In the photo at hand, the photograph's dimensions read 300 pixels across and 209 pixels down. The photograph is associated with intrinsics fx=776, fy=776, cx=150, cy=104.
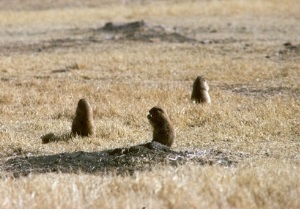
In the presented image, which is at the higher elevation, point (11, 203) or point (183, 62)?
point (11, 203)

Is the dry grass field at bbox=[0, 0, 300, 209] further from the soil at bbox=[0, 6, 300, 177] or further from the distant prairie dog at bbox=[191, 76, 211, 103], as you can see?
the distant prairie dog at bbox=[191, 76, 211, 103]

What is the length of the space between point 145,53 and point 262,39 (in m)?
5.38

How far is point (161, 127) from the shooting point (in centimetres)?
939

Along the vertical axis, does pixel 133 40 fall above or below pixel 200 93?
below

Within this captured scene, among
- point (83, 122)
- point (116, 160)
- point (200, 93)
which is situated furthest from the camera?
point (200, 93)

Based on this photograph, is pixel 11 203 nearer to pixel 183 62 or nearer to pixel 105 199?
pixel 105 199

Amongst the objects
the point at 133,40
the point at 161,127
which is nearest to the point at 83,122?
the point at 161,127

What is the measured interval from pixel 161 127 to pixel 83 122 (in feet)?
4.48

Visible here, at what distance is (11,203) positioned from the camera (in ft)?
20.9

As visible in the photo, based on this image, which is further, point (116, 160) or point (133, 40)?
point (133, 40)

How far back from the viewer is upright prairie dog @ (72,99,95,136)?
1032 centimetres

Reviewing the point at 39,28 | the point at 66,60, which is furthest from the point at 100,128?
the point at 39,28

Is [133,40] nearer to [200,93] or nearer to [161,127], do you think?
[200,93]

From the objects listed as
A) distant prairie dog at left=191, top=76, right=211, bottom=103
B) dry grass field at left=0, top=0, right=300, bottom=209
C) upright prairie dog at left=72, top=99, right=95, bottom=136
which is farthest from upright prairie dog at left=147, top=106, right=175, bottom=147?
distant prairie dog at left=191, top=76, right=211, bottom=103
